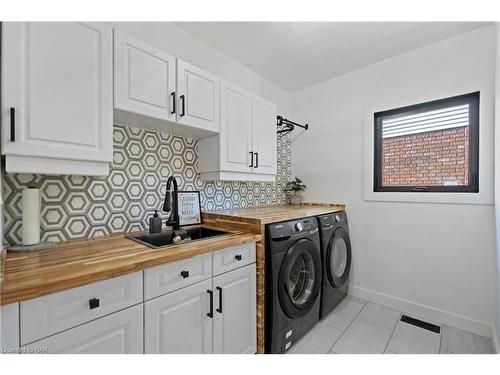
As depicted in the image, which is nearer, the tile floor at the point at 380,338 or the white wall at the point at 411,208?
the tile floor at the point at 380,338

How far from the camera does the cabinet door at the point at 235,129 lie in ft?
6.21

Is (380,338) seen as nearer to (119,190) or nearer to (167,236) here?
(167,236)

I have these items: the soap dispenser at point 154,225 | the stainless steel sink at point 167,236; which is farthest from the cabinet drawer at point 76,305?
the soap dispenser at point 154,225

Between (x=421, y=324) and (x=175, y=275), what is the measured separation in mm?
2231

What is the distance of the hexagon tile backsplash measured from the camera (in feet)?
4.25

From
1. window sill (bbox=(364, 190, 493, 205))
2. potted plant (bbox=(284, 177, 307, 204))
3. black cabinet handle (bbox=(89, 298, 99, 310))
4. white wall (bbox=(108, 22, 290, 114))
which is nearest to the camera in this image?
black cabinet handle (bbox=(89, 298, 99, 310))

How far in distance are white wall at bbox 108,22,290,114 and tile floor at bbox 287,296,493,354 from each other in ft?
8.26

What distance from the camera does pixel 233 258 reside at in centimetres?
140

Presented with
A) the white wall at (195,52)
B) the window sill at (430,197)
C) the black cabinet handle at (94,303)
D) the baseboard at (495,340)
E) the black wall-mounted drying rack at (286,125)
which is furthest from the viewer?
the black wall-mounted drying rack at (286,125)

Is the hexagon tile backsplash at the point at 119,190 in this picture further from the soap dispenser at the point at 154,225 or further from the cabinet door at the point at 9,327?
the cabinet door at the point at 9,327

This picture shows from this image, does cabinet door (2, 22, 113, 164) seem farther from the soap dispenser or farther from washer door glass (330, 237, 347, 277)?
washer door glass (330, 237, 347, 277)

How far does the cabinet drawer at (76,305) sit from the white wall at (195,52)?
172cm

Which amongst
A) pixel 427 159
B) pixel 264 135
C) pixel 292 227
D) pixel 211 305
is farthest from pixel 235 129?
pixel 427 159

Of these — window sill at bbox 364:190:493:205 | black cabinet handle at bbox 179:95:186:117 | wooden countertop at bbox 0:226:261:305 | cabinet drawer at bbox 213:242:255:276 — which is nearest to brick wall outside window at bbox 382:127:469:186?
window sill at bbox 364:190:493:205
